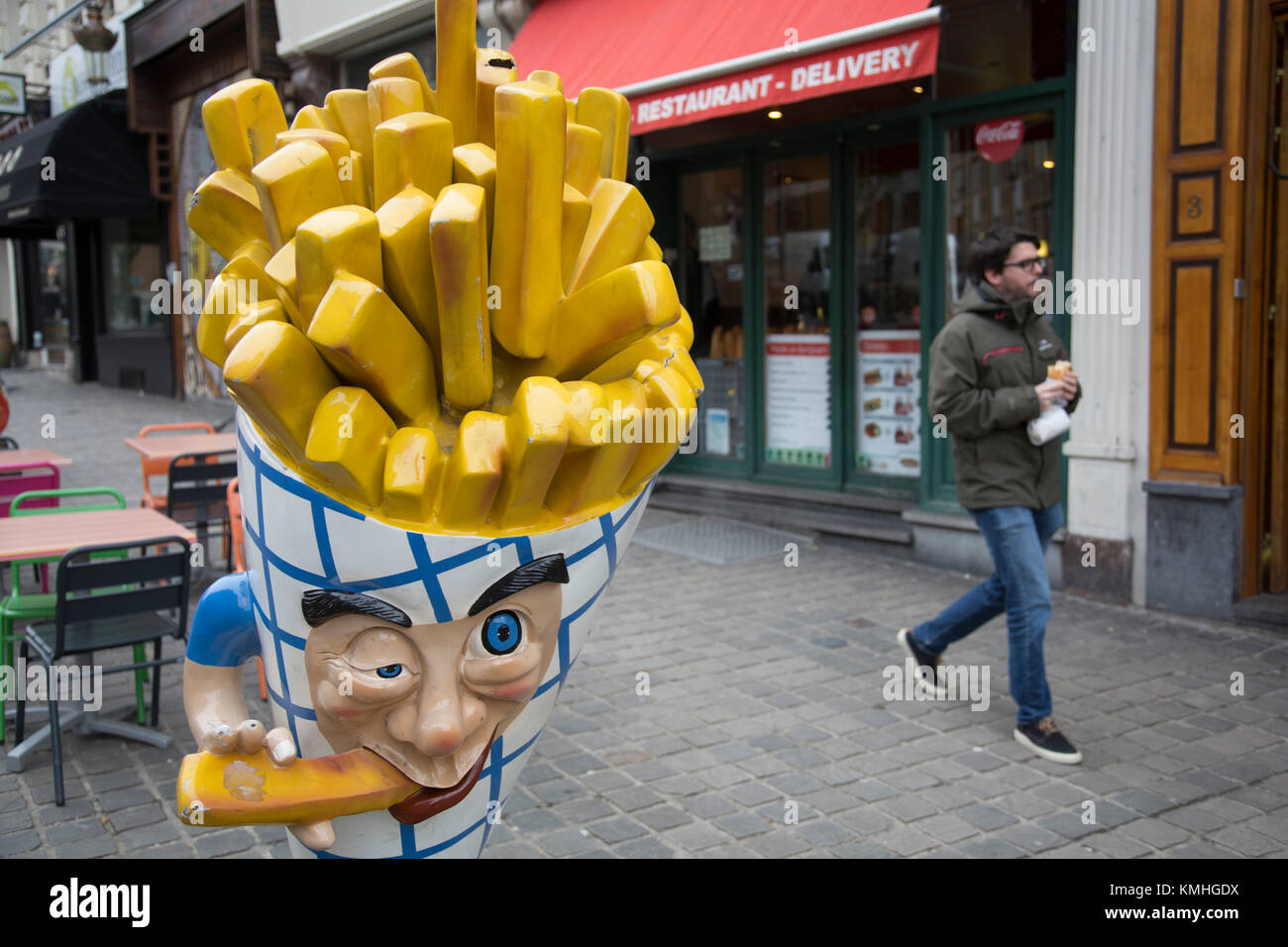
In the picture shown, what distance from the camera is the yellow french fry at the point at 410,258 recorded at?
1561 mm

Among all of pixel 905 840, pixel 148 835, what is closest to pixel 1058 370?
pixel 905 840

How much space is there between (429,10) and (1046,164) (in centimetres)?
609

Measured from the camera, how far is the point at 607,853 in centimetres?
366

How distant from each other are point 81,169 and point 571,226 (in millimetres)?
17322

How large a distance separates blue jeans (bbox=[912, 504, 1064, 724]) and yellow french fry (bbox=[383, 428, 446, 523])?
3243 millimetres

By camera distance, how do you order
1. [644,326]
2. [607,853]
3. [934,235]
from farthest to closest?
[934,235]
[607,853]
[644,326]

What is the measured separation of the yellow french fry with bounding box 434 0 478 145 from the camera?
1.83 meters

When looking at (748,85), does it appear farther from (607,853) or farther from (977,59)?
(607,853)

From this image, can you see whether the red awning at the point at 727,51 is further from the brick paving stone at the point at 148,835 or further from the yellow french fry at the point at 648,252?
the brick paving stone at the point at 148,835

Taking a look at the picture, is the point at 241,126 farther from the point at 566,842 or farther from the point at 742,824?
the point at 742,824

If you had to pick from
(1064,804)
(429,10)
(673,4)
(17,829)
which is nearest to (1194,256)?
(1064,804)

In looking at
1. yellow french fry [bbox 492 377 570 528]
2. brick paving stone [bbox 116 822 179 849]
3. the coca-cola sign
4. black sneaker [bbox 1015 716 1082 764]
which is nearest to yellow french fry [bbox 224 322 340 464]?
yellow french fry [bbox 492 377 570 528]

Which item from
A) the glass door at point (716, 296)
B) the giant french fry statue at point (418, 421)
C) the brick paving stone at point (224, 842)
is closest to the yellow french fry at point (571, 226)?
the giant french fry statue at point (418, 421)

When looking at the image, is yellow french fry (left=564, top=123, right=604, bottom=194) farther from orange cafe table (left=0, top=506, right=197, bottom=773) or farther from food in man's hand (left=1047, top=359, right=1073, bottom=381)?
orange cafe table (left=0, top=506, right=197, bottom=773)
